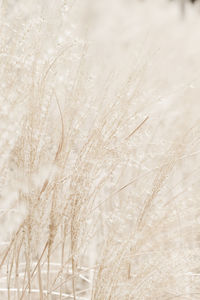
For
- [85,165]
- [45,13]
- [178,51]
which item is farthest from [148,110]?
[178,51]

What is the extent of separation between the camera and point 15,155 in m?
0.89

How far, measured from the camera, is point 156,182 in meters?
0.92

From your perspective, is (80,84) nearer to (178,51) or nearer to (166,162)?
(166,162)

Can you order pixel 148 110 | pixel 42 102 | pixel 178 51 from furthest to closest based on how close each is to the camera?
pixel 178 51
pixel 148 110
pixel 42 102

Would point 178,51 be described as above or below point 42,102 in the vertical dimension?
above

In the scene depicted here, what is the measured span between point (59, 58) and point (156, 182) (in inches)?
13.5

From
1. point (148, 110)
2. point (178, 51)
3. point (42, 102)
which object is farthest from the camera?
point (178, 51)

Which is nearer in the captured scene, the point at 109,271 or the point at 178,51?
the point at 109,271

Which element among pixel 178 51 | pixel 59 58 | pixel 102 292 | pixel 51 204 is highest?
pixel 178 51

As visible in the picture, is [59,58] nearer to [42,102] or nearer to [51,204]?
[42,102]

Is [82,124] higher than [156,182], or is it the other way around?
[82,124]

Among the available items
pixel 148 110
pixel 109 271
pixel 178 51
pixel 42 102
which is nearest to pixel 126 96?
pixel 148 110

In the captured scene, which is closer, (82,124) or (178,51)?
(82,124)

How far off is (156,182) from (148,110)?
0.55 feet
